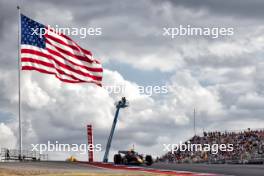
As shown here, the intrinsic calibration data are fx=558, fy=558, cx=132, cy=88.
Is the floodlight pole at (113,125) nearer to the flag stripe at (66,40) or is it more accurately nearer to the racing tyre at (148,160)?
the racing tyre at (148,160)

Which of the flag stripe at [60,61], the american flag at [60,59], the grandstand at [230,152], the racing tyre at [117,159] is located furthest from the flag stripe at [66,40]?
the grandstand at [230,152]

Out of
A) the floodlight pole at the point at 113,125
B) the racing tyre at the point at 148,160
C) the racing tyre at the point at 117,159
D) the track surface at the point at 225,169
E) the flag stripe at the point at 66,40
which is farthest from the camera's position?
the floodlight pole at the point at 113,125

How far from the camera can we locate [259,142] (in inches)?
2315

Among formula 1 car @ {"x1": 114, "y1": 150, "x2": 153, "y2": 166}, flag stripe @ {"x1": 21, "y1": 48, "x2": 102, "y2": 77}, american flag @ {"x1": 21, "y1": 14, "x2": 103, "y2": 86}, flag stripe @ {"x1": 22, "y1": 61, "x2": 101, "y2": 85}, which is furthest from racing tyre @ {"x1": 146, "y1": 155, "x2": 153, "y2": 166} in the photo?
flag stripe @ {"x1": 22, "y1": 61, "x2": 101, "y2": 85}

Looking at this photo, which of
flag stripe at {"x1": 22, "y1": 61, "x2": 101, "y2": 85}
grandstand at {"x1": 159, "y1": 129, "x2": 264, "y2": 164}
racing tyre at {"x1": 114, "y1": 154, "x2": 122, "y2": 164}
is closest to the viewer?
flag stripe at {"x1": 22, "y1": 61, "x2": 101, "y2": 85}

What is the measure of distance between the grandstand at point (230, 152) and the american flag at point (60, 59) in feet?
82.6

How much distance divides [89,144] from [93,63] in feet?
65.3

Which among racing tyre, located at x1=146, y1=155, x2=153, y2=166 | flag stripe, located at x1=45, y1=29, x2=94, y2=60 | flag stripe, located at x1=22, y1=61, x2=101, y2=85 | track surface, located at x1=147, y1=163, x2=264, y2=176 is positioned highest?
flag stripe, located at x1=45, y1=29, x2=94, y2=60

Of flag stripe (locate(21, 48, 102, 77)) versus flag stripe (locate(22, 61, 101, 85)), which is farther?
flag stripe (locate(21, 48, 102, 77))

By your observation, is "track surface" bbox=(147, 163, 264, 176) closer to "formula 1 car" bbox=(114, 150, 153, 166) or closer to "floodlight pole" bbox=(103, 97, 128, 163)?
"formula 1 car" bbox=(114, 150, 153, 166)

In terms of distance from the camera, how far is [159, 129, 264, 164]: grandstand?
5585 cm

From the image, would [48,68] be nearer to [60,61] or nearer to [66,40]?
[60,61]

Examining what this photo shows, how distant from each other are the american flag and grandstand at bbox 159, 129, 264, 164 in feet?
82.6

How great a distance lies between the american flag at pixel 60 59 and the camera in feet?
100.0
